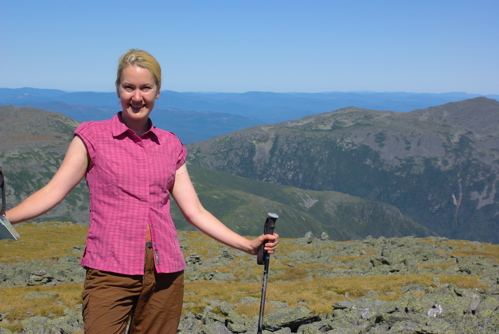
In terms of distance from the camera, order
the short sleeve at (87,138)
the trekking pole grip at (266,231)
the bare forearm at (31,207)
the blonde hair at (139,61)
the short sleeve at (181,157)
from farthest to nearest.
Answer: the trekking pole grip at (266,231) → the short sleeve at (181,157) → the blonde hair at (139,61) → the short sleeve at (87,138) → the bare forearm at (31,207)

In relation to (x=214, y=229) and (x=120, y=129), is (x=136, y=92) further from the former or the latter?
(x=214, y=229)

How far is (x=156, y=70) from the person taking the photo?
519 cm

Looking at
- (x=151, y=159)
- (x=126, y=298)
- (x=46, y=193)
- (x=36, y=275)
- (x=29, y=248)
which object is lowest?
(x=29, y=248)

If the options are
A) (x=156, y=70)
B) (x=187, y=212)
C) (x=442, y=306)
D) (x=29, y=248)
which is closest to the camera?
(x=156, y=70)

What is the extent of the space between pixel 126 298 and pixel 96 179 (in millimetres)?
1372

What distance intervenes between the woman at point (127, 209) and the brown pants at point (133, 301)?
0.03ft

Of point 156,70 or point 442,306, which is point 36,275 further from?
point 156,70

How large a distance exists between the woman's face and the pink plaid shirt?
0.20 m

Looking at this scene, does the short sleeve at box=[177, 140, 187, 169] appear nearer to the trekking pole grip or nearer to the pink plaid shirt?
the pink plaid shirt

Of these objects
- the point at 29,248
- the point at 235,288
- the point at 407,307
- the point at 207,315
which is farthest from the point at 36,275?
the point at 29,248

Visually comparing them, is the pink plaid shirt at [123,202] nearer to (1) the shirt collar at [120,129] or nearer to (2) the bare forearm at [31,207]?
(1) the shirt collar at [120,129]

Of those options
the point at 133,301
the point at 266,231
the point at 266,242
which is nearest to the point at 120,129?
the point at 133,301

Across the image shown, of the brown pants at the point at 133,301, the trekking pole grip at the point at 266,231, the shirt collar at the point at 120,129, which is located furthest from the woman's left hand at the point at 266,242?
the shirt collar at the point at 120,129

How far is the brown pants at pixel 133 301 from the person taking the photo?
184 inches
